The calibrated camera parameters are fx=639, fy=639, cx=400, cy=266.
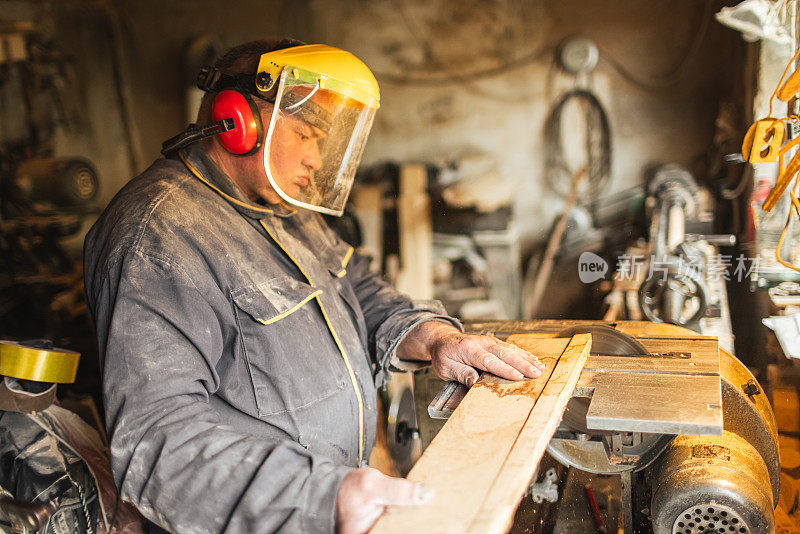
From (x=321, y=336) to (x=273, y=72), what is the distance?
72 centimetres

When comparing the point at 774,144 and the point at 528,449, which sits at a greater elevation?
the point at 774,144

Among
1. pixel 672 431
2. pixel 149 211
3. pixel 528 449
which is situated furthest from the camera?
pixel 149 211

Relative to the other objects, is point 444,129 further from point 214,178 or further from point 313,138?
point 214,178

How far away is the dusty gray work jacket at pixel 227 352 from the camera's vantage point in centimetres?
118

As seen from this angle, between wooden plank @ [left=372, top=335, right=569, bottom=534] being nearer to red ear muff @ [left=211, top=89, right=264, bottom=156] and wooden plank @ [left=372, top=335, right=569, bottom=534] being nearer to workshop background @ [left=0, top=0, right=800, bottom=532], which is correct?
red ear muff @ [left=211, top=89, right=264, bottom=156]

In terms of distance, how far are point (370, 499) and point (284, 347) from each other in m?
0.67

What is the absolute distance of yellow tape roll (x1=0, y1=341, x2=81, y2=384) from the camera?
1.87m

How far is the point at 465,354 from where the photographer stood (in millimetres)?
1799

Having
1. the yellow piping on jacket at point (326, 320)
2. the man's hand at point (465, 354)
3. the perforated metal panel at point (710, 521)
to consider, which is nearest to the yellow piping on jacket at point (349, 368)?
the yellow piping on jacket at point (326, 320)

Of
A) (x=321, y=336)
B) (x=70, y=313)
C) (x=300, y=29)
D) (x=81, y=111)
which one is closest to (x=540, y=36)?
(x=300, y=29)

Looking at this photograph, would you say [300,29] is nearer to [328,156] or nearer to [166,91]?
[166,91]

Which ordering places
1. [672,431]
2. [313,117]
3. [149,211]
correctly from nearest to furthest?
[672,431], [149,211], [313,117]

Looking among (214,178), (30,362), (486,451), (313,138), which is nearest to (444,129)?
(313,138)

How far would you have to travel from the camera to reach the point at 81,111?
435 cm
